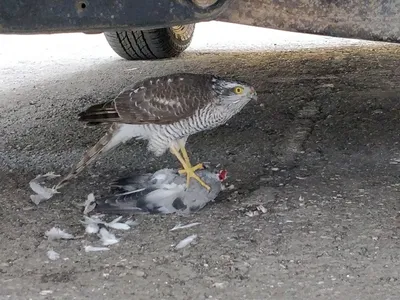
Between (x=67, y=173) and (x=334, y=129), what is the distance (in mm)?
1575

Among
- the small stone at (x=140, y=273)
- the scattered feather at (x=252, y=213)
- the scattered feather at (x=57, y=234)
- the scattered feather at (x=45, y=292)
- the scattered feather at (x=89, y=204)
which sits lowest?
the scattered feather at (x=252, y=213)

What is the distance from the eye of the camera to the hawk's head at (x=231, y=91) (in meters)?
3.47

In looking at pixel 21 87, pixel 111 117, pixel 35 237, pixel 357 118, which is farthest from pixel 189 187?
pixel 21 87

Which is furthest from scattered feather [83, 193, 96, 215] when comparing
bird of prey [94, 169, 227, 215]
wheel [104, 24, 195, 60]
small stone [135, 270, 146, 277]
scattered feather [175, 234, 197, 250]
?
wheel [104, 24, 195, 60]

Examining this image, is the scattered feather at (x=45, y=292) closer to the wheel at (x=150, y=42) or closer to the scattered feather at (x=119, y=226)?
the scattered feather at (x=119, y=226)

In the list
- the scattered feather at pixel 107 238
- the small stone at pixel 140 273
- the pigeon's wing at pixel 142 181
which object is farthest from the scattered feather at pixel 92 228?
the small stone at pixel 140 273

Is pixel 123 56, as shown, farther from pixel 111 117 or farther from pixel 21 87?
pixel 111 117

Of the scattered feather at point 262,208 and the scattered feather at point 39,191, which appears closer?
the scattered feather at point 262,208

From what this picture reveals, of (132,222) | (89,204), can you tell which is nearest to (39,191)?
(89,204)

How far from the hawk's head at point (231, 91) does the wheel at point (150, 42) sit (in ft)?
10.1

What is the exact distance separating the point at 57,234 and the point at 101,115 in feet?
2.05

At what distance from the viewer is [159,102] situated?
340 centimetres

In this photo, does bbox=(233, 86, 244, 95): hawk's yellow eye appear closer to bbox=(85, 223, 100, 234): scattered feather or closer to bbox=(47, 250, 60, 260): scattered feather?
bbox=(85, 223, 100, 234): scattered feather

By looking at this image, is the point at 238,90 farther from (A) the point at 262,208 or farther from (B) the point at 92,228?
(B) the point at 92,228
